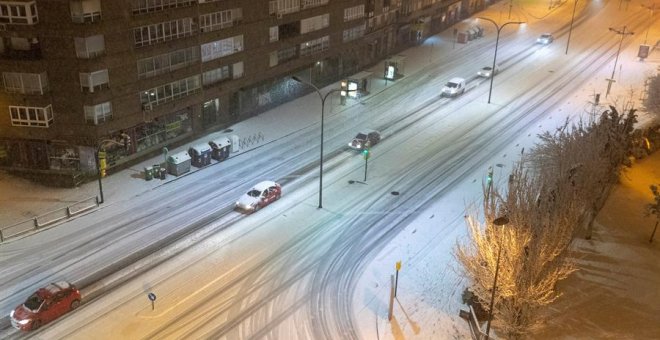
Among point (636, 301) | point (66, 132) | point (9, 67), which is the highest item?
point (9, 67)

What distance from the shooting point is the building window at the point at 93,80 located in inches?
1748

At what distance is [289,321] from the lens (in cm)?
3281

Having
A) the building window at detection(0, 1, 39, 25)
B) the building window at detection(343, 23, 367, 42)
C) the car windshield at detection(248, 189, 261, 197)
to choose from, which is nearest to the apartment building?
the building window at detection(0, 1, 39, 25)

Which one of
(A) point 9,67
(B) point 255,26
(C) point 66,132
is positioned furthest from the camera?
(B) point 255,26

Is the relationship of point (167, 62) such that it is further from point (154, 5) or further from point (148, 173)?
point (148, 173)

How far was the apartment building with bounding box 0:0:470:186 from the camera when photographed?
143 feet

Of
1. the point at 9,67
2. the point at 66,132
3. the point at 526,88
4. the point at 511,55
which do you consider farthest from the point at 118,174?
the point at 511,55

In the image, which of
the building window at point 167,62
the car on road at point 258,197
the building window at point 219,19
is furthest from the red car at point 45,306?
the building window at point 219,19

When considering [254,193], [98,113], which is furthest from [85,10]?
Result: [254,193]

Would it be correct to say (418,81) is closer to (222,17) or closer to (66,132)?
(222,17)

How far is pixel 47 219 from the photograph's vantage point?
41.5 meters

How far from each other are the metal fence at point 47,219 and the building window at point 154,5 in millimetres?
15243

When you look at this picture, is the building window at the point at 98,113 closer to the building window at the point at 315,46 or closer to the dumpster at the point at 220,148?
the dumpster at the point at 220,148

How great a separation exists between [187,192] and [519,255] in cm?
2708
